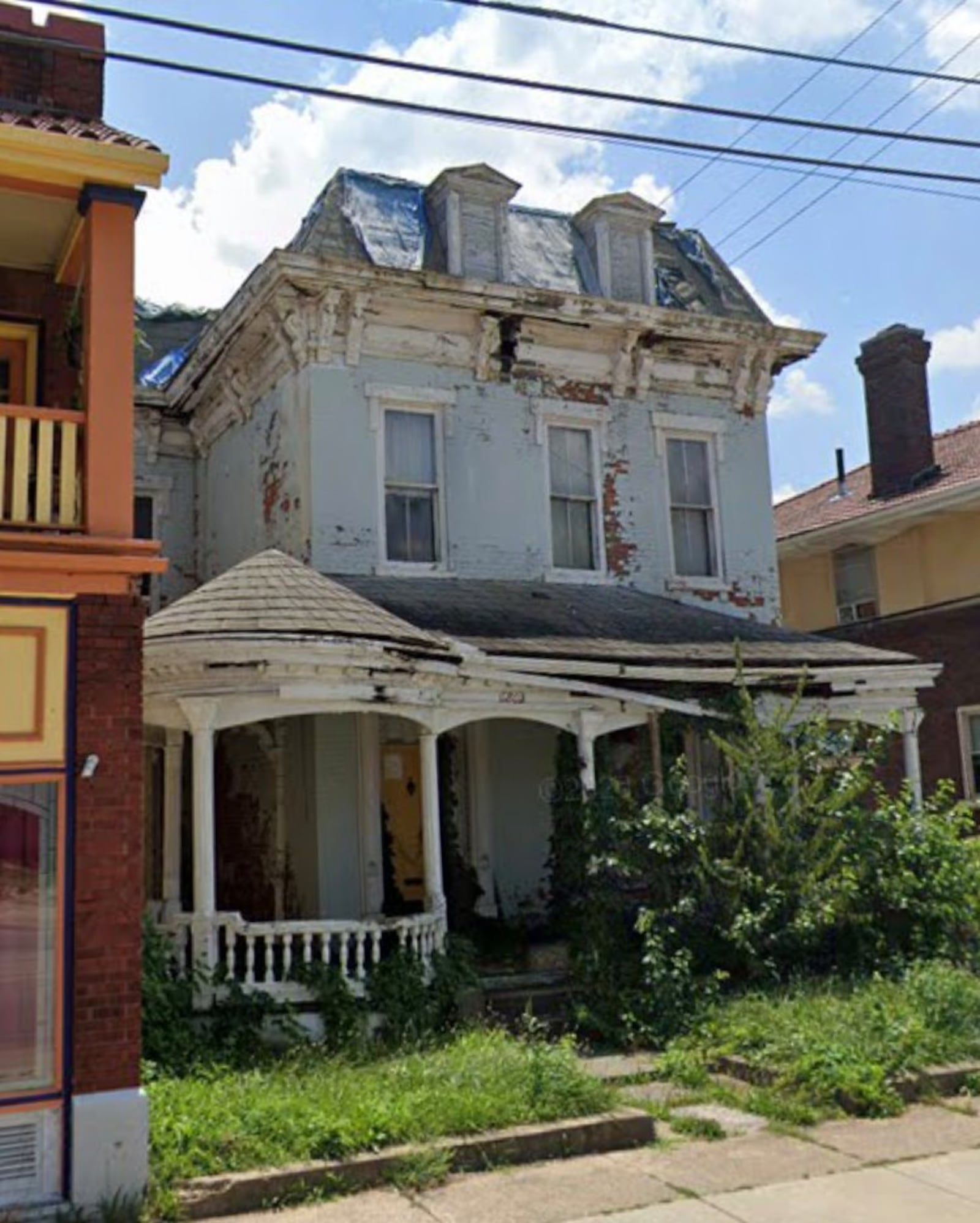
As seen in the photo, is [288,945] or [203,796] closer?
[288,945]

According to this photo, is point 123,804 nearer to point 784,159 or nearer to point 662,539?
point 784,159

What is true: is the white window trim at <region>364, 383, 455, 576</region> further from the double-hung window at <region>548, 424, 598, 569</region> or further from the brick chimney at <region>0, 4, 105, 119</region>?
the brick chimney at <region>0, 4, 105, 119</region>

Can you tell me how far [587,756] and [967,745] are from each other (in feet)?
33.7

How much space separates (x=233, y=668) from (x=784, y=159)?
18.8 feet

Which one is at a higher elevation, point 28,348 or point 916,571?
point 916,571

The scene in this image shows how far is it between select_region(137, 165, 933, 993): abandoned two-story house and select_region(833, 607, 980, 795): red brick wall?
5113 mm

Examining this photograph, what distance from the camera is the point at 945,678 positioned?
19938 millimetres

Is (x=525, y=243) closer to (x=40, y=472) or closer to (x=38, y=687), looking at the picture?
(x=40, y=472)

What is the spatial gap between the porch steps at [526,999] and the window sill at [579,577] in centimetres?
519

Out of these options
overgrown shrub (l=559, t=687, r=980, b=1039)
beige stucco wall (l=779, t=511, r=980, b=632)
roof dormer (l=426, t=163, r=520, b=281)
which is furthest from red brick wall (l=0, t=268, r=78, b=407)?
beige stucco wall (l=779, t=511, r=980, b=632)

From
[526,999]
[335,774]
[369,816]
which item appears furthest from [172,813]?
[526,999]

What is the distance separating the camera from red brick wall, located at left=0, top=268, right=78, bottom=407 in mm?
8453

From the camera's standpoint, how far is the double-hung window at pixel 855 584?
2186cm

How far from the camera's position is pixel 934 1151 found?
723 centimetres
